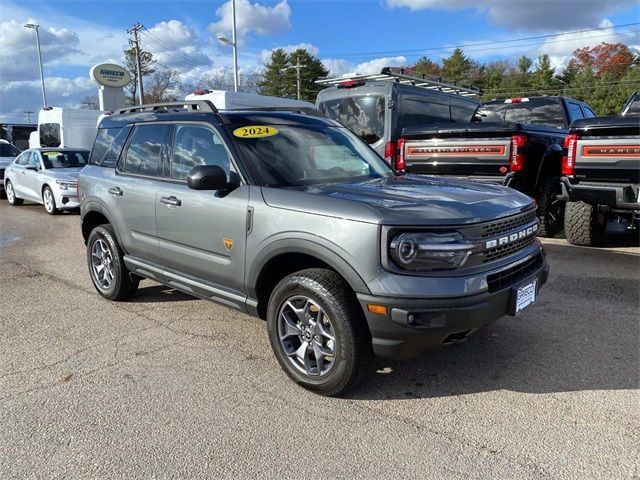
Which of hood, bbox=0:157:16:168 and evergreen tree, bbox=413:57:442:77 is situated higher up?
evergreen tree, bbox=413:57:442:77

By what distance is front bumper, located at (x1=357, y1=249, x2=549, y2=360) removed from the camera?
2857 millimetres

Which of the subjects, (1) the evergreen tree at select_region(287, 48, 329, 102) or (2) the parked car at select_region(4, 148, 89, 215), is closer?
(2) the parked car at select_region(4, 148, 89, 215)

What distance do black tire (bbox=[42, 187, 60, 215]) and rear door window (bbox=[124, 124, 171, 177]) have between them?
830cm

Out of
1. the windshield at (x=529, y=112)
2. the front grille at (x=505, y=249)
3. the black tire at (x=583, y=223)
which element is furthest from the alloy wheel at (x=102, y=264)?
the windshield at (x=529, y=112)

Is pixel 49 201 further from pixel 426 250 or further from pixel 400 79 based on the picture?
pixel 426 250

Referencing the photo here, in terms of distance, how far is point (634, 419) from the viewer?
3.00 metres

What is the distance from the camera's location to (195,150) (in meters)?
4.19

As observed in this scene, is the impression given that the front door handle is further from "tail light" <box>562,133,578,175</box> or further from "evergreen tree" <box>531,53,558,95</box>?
"evergreen tree" <box>531,53,558,95</box>

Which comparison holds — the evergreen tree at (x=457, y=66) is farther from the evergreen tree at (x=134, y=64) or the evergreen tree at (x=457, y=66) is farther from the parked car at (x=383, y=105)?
the parked car at (x=383, y=105)

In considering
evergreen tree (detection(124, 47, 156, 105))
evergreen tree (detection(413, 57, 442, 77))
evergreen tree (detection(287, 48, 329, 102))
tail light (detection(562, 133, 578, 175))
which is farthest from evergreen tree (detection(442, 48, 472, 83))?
tail light (detection(562, 133, 578, 175))

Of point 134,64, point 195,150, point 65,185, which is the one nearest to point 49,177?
point 65,185

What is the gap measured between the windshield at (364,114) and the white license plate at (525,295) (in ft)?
17.6

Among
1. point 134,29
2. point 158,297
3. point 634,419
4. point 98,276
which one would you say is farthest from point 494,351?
point 134,29

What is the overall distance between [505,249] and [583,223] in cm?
462
